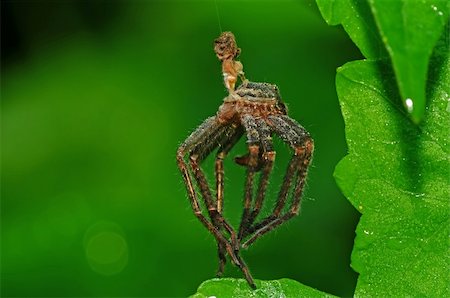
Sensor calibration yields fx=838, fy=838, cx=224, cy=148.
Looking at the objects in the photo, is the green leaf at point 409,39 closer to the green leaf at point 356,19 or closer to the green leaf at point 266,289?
the green leaf at point 356,19

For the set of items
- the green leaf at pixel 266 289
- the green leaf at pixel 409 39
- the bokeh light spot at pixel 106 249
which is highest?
the green leaf at pixel 409 39

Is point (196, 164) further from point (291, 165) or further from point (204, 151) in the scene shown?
point (291, 165)

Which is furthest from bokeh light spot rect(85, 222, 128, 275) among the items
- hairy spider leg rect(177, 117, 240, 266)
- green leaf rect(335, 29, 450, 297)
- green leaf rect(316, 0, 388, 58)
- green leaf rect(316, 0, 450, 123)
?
green leaf rect(316, 0, 450, 123)

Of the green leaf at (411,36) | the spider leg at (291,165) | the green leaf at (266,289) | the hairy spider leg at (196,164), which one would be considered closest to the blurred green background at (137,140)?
the hairy spider leg at (196,164)

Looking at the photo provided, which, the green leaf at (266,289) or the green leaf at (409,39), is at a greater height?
the green leaf at (409,39)

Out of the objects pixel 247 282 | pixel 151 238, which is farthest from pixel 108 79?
pixel 247 282

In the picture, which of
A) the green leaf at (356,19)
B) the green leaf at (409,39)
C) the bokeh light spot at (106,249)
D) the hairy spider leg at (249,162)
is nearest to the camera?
the green leaf at (409,39)

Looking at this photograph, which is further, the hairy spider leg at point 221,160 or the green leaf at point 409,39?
the hairy spider leg at point 221,160
